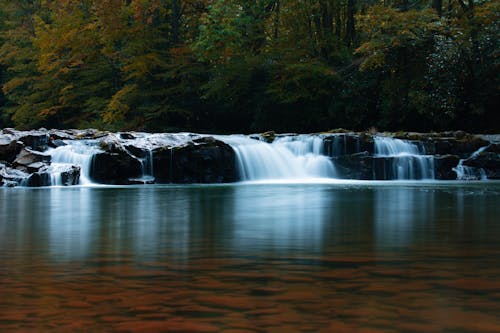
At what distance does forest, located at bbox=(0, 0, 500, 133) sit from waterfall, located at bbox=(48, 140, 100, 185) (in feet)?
41.8

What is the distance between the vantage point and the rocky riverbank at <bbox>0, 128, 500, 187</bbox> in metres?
21.1

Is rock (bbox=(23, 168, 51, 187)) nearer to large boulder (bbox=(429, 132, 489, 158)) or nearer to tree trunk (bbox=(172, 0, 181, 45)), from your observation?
large boulder (bbox=(429, 132, 489, 158))

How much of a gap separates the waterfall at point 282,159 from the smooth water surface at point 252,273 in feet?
43.7

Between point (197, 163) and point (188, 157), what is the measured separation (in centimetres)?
37

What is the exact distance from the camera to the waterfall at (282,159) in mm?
23031

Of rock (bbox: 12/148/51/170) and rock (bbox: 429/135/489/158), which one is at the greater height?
rock (bbox: 429/135/489/158)

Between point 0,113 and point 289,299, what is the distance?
50.8 metres

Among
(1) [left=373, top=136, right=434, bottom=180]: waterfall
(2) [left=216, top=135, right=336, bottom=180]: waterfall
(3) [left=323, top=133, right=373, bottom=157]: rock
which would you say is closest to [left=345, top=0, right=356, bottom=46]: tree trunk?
(3) [left=323, top=133, right=373, bottom=157]: rock

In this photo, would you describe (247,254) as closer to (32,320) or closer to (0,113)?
(32,320)

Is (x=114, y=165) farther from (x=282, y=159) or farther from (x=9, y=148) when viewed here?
(x=282, y=159)

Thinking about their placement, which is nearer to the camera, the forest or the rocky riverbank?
the rocky riverbank

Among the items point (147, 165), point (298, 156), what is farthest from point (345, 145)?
point (147, 165)

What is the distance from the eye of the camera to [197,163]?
2272cm

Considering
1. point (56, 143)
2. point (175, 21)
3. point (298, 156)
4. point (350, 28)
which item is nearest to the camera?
point (56, 143)
